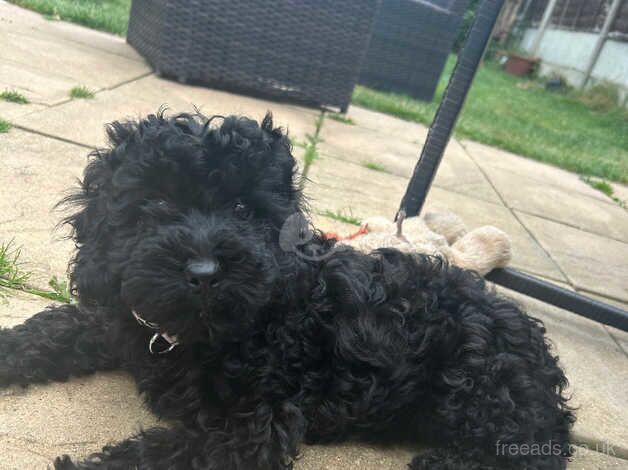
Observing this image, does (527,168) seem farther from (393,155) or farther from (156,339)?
(156,339)

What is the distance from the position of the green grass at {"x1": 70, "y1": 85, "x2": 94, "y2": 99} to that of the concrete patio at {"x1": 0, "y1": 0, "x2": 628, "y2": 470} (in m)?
0.07

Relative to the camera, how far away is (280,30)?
19.3 ft

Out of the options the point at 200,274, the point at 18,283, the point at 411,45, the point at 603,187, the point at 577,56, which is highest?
the point at 577,56

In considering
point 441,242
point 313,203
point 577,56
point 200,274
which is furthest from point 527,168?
point 577,56

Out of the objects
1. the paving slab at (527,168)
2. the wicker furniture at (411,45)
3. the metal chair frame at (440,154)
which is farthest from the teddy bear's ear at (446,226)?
the wicker furniture at (411,45)

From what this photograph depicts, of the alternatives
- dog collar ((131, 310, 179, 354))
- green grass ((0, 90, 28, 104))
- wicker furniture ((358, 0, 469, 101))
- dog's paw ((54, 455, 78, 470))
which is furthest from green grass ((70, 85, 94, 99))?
wicker furniture ((358, 0, 469, 101))

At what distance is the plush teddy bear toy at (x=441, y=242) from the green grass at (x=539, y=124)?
4.65m

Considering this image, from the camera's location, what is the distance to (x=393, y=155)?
223 inches

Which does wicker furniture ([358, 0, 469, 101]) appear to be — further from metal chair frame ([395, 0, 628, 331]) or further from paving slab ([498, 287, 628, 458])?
paving slab ([498, 287, 628, 458])

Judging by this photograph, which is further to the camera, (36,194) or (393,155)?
(393,155)

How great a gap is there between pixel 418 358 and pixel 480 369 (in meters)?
0.21

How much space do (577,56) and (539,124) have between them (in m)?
7.56

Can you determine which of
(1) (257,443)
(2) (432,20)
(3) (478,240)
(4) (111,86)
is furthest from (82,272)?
(2) (432,20)

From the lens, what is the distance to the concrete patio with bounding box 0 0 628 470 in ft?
6.15
